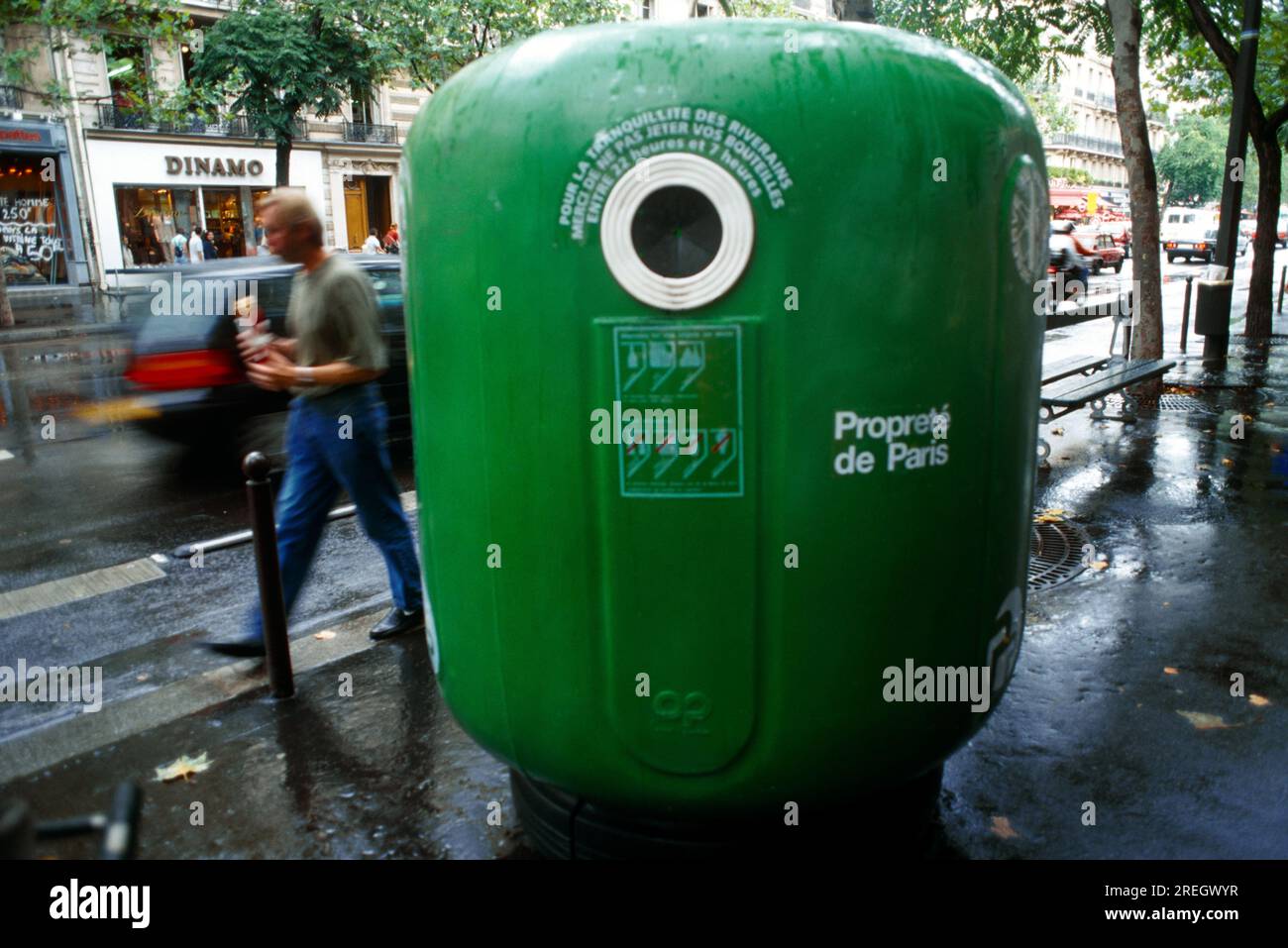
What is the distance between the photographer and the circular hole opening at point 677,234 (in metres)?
2.19

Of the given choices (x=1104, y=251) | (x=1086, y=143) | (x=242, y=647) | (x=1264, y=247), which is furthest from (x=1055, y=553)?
(x=1086, y=143)

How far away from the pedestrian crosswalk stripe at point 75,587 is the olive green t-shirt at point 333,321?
225 cm

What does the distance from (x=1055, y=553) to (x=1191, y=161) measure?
87.5m

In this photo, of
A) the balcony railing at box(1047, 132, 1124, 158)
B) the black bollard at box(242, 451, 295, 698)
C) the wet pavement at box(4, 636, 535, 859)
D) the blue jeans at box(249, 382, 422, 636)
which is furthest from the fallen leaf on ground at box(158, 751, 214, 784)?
the balcony railing at box(1047, 132, 1124, 158)

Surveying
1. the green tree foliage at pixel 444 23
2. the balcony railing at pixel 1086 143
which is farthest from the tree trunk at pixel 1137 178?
the balcony railing at pixel 1086 143

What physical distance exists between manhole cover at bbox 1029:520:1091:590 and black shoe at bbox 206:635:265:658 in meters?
3.76

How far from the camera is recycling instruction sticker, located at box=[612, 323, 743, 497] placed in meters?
2.20

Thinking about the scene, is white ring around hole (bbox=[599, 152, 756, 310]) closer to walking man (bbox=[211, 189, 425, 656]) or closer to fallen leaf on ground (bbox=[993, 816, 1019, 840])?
fallen leaf on ground (bbox=[993, 816, 1019, 840])

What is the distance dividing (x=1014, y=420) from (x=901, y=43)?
934mm

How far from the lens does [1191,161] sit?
79875mm

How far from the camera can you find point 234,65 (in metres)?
26.9

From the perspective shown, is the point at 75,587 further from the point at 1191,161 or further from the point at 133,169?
the point at 1191,161

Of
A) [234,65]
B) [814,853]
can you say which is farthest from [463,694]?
[234,65]
